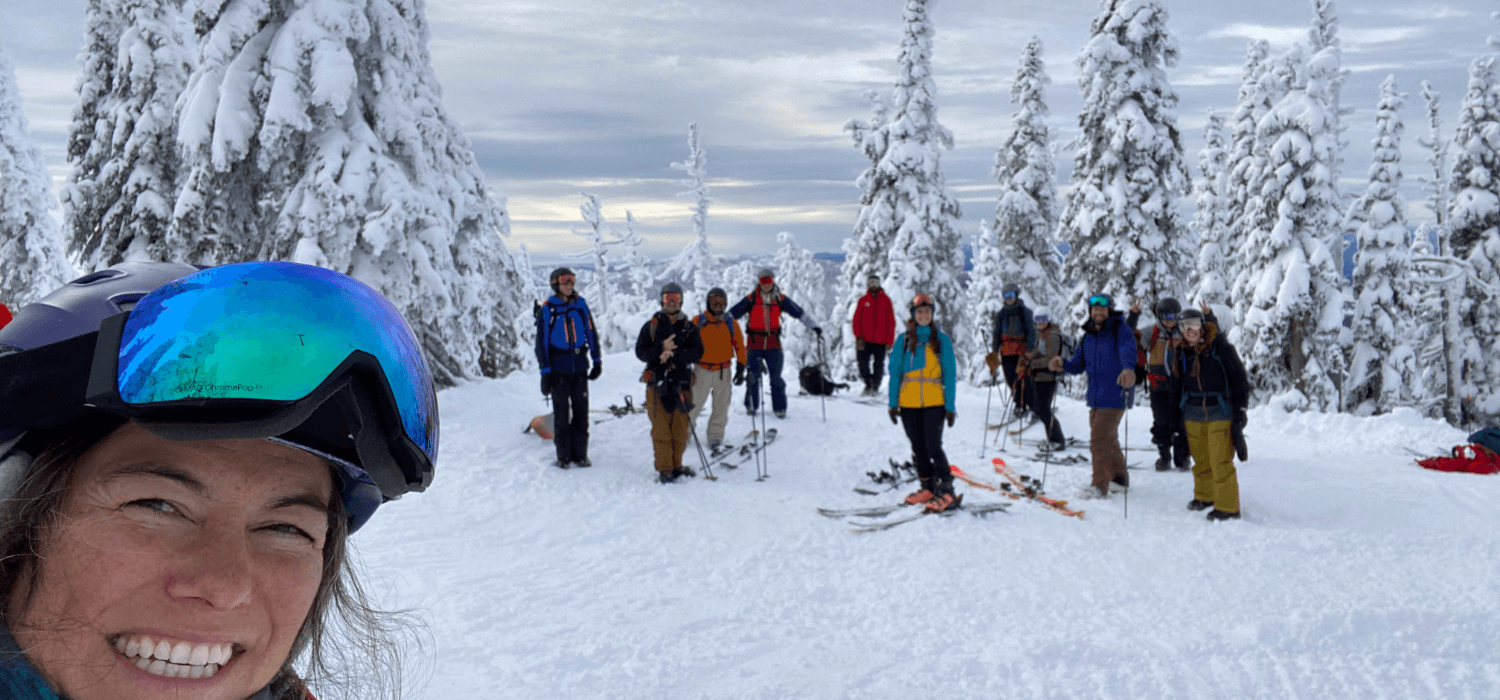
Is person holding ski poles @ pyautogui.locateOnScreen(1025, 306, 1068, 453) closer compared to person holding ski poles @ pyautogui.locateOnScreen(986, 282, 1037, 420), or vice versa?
person holding ski poles @ pyautogui.locateOnScreen(1025, 306, 1068, 453)

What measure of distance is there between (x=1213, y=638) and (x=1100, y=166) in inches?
746

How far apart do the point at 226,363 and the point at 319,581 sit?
42 centimetres

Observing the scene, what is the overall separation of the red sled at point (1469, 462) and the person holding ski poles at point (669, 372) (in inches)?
372

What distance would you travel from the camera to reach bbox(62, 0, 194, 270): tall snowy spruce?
14.6m

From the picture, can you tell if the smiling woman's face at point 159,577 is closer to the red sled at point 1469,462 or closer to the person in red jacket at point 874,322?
the red sled at point 1469,462

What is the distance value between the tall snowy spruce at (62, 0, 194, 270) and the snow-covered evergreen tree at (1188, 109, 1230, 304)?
28328 millimetres

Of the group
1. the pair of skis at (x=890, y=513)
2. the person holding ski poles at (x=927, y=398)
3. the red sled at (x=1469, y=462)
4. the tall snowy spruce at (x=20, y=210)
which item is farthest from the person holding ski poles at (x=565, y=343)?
the tall snowy spruce at (x=20, y=210)

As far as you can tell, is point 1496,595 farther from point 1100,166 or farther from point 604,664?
point 1100,166

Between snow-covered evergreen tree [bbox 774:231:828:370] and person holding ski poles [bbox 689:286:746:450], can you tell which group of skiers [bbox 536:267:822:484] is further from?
snow-covered evergreen tree [bbox 774:231:828:370]

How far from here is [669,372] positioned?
30.8ft

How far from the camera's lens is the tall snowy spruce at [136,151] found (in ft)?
47.9

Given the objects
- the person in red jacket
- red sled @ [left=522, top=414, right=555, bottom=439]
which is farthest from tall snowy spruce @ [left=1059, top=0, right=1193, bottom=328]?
red sled @ [left=522, top=414, right=555, bottom=439]

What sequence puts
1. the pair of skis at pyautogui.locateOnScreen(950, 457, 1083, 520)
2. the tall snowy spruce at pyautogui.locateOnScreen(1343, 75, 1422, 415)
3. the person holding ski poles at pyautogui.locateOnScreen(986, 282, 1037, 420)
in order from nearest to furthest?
1. the pair of skis at pyautogui.locateOnScreen(950, 457, 1083, 520)
2. the person holding ski poles at pyautogui.locateOnScreen(986, 282, 1037, 420)
3. the tall snowy spruce at pyautogui.locateOnScreen(1343, 75, 1422, 415)

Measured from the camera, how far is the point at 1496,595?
5824mm
